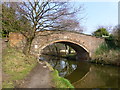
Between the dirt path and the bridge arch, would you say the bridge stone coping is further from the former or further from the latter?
the dirt path

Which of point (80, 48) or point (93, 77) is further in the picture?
point (80, 48)

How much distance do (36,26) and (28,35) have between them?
1109 mm

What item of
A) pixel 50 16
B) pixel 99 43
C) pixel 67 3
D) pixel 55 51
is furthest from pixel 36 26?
pixel 55 51

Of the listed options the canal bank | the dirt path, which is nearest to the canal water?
the canal bank

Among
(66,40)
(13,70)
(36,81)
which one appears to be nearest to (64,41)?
(66,40)

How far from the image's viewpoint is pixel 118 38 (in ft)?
50.7

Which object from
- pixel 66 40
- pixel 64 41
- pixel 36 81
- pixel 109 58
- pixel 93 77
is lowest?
pixel 93 77

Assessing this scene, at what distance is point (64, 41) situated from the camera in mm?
14320

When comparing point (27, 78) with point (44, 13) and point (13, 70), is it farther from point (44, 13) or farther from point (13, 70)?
point (44, 13)

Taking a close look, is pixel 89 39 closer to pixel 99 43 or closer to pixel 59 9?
pixel 99 43

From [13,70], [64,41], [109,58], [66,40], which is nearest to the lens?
[13,70]

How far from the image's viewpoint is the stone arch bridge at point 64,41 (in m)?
11.9

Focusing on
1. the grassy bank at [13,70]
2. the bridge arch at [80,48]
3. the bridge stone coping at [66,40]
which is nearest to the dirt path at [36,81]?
the grassy bank at [13,70]

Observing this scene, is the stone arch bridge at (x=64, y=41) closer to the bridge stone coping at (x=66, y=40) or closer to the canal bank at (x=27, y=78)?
the bridge stone coping at (x=66, y=40)
